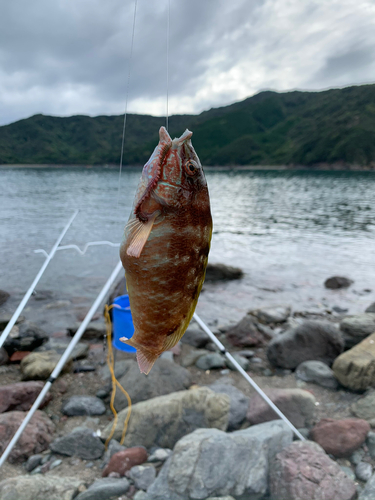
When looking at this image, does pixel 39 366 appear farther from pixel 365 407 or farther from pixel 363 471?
pixel 365 407

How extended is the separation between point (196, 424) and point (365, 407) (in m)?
2.98

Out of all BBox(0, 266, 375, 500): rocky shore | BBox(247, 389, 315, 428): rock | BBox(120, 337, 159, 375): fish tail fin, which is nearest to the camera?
BBox(120, 337, 159, 375): fish tail fin

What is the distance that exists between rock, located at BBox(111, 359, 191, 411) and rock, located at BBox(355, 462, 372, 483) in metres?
2.91

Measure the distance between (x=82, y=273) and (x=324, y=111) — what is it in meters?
146

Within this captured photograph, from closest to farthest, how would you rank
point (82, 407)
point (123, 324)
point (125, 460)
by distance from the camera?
point (125, 460) < point (123, 324) < point (82, 407)

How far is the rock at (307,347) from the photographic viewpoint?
25.3ft

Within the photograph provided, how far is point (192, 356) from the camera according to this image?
26.2 feet

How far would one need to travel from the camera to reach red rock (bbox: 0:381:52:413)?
5.61m

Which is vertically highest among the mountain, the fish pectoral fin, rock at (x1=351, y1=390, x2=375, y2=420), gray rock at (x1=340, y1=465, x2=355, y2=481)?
the mountain

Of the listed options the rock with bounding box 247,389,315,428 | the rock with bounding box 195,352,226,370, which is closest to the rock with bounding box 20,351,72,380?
the rock with bounding box 195,352,226,370

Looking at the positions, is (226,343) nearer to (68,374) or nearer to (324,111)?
(68,374)

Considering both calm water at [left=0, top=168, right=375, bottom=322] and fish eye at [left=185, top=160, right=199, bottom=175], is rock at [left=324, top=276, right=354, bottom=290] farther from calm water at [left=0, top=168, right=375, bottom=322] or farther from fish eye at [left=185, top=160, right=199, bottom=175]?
fish eye at [left=185, top=160, right=199, bottom=175]

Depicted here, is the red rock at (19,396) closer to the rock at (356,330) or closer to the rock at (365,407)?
the rock at (365,407)

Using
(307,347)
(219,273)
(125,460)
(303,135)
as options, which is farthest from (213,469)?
(303,135)
